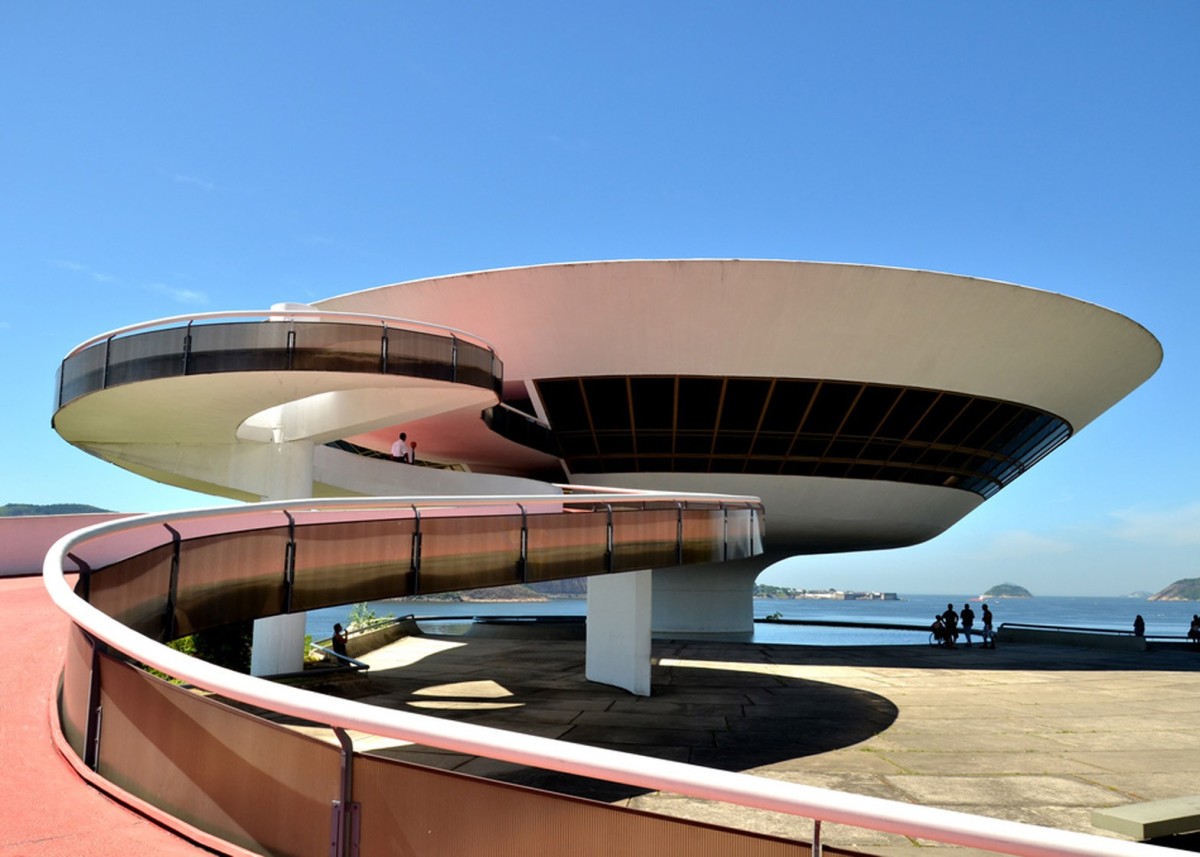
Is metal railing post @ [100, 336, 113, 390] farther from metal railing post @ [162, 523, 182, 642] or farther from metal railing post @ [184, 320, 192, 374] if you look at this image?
metal railing post @ [162, 523, 182, 642]

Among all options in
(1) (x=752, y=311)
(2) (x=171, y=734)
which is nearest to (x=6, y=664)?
(2) (x=171, y=734)

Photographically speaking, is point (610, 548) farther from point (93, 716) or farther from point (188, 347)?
point (93, 716)

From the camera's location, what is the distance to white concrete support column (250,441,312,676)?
21562mm

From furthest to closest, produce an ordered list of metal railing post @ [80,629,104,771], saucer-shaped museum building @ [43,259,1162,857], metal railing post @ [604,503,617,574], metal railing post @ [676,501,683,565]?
metal railing post @ [676,501,683,565] < metal railing post @ [604,503,617,574] < metal railing post @ [80,629,104,771] < saucer-shaped museum building @ [43,259,1162,857]

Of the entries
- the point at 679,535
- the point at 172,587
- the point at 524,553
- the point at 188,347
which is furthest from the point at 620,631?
the point at 172,587

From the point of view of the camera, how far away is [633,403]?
29969 millimetres

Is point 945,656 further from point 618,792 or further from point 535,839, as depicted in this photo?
point 535,839

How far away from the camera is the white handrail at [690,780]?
8.15ft

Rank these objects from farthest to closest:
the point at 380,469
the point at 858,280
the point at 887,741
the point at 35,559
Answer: the point at 858,280 < the point at 380,469 < the point at 887,741 < the point at 35,559

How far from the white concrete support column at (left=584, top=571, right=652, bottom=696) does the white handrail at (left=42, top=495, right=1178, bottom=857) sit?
16594 millimetres

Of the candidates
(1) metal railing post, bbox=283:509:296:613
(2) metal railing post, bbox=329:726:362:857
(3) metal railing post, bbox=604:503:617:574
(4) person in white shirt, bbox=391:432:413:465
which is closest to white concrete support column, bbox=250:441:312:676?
(4) person in white shirt, bbox=391:432:413:465

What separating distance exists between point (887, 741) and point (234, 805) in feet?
43.1

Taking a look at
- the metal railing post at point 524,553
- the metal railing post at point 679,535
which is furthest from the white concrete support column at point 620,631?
the metal railing post at point 524,553

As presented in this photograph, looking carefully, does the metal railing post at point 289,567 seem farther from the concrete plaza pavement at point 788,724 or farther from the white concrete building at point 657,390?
the white concrete building at point 657,390
